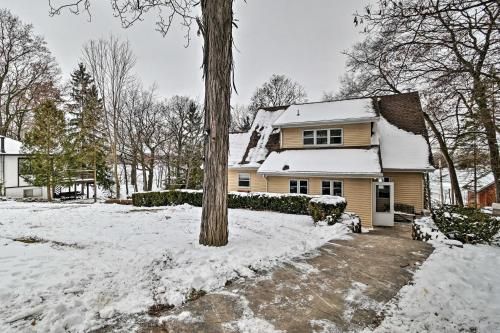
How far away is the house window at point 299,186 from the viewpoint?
1368 centimetres

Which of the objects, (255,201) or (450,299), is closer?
(450,299)

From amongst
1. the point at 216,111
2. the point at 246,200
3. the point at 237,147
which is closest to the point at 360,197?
the point at 246,200

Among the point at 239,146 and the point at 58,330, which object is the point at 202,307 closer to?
the point at 58,330

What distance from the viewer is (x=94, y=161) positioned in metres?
18.1

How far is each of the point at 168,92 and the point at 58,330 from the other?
32128 millimetres

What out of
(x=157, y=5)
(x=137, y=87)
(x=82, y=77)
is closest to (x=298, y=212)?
(x=157, y=5)

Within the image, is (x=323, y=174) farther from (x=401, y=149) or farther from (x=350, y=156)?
(x=401, y=149)

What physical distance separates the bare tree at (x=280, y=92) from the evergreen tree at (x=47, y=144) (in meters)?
21.1

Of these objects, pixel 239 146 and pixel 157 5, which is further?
pixel 239 146

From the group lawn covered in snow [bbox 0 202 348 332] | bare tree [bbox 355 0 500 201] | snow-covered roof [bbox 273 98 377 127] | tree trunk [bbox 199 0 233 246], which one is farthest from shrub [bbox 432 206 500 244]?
snow-covered roof [bbox 273 98 377 127]

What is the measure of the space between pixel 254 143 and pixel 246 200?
5874 millimetres

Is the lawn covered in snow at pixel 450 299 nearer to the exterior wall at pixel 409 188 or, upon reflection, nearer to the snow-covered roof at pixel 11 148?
the exterior wall at pixel 409 188

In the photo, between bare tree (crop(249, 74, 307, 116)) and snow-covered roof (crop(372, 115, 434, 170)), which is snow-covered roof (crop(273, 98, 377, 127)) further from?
bare tree (crop(249, 74, 307, 116))

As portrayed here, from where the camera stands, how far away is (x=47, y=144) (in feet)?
53.1
